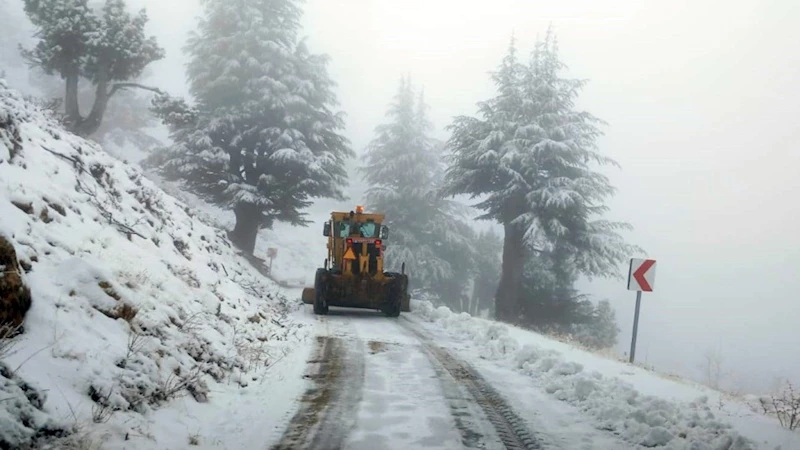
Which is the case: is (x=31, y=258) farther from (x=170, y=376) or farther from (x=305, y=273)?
(x=305, y=273)

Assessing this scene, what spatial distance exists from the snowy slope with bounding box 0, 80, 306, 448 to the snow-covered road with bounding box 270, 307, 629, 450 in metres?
0.60

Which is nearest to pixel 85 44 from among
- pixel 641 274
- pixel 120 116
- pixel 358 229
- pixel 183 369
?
pixel 358 229

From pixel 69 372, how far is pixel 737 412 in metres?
6.94

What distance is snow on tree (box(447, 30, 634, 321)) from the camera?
20.5m

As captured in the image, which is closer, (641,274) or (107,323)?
(107,323)

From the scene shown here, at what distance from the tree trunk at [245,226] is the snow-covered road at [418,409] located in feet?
49.2

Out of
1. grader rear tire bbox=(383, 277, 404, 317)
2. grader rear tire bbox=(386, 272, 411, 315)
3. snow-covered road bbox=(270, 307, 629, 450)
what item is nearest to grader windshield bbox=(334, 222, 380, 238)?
grader rear tire bbox=(386, 272, 411, 315)

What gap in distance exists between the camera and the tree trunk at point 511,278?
2153 cm

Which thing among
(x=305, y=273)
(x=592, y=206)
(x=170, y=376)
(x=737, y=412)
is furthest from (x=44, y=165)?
(x=305, y=273)

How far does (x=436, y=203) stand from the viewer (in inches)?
1256

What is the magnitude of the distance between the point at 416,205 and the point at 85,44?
1862cm

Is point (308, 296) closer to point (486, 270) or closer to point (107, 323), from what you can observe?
point (107, 323)

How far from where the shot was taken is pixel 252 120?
2308cm

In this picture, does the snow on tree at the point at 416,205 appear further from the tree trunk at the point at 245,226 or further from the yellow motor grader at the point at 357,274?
the yellow motor grader at the point at 357,274
